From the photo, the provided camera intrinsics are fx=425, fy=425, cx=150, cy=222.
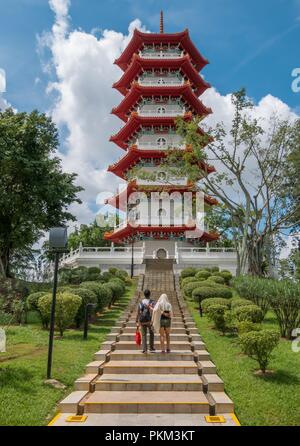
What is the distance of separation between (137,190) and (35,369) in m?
28.5

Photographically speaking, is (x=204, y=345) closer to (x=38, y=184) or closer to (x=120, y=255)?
(x=38, y=184)

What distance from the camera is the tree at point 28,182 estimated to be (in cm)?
2438

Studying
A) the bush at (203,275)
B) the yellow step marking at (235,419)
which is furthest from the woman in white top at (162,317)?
the bush at (203,275)

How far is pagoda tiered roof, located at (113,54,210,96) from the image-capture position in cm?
3900

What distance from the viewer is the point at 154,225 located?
36188 millimetres

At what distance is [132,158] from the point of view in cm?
3766

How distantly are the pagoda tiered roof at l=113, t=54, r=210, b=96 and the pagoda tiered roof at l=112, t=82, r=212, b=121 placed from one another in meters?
2.71

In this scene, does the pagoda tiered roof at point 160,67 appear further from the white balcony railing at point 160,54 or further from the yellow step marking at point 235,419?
the yellow step marking at point 235,419

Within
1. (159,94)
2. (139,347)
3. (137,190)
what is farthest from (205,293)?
(159,94)

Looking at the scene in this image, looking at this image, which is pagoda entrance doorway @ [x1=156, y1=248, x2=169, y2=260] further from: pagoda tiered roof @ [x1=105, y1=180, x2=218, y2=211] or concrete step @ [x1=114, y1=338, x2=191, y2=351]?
concrete step @ [x1=114, y1=338, x2=191, y2=351]

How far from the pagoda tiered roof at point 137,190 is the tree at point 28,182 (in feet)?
26.2

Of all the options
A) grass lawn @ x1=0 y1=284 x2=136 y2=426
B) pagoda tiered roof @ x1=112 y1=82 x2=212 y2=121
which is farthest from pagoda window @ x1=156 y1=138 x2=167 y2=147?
grass lawn @ x1=0 y1=284 x2=136 y2=426

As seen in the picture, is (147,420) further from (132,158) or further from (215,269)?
(132,158)

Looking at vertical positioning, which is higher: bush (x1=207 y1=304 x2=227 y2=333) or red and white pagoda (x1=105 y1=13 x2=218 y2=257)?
red and white pagoda (x1=105 y1=13 x2=218 y2=257)
